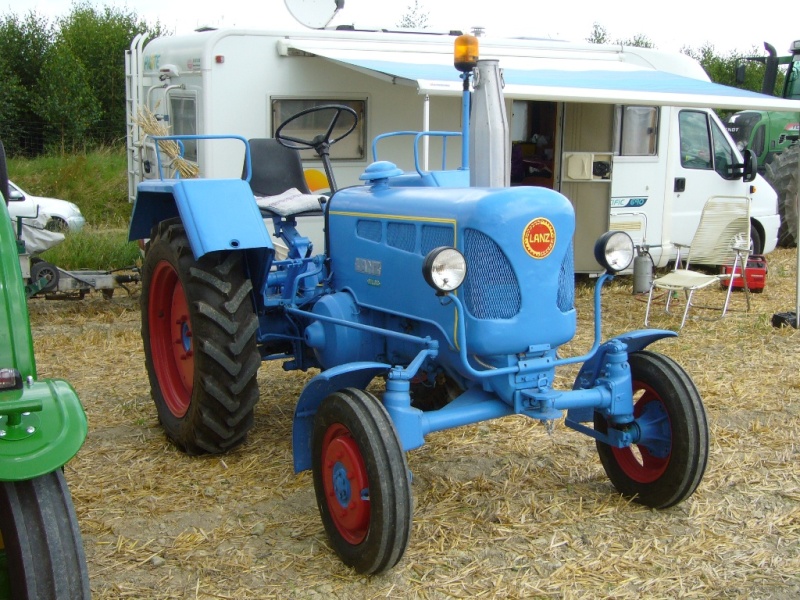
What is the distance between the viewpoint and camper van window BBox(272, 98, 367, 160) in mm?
7500

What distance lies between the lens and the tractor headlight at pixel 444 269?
2.96 metres

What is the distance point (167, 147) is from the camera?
7574 millimetres

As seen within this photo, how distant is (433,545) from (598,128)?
6.40 meters

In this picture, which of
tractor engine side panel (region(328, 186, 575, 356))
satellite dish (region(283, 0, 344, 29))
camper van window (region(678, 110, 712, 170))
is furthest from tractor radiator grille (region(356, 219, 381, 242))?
camper van window (region(678, 110, 712, 170))

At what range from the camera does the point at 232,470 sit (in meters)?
4.00

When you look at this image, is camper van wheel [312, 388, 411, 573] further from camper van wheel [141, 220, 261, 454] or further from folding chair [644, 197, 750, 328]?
folding chair [644, 197, 750, 328]

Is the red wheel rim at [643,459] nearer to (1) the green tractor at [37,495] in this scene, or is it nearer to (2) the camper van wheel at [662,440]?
(2) the camper van wheel at [662,440]

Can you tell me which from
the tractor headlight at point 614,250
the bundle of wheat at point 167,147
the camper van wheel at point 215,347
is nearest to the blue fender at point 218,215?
the camper van wheel at point 215,347

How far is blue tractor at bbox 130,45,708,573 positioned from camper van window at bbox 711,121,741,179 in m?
6.31

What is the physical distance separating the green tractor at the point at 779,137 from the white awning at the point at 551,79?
2.90 meters

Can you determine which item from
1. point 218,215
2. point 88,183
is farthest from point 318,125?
point 88,183

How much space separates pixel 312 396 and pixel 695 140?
733 centimetres

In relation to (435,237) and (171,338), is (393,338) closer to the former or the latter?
(435,237)

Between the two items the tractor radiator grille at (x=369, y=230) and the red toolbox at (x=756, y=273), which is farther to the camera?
the red toolbox at (x=756, y=273)
